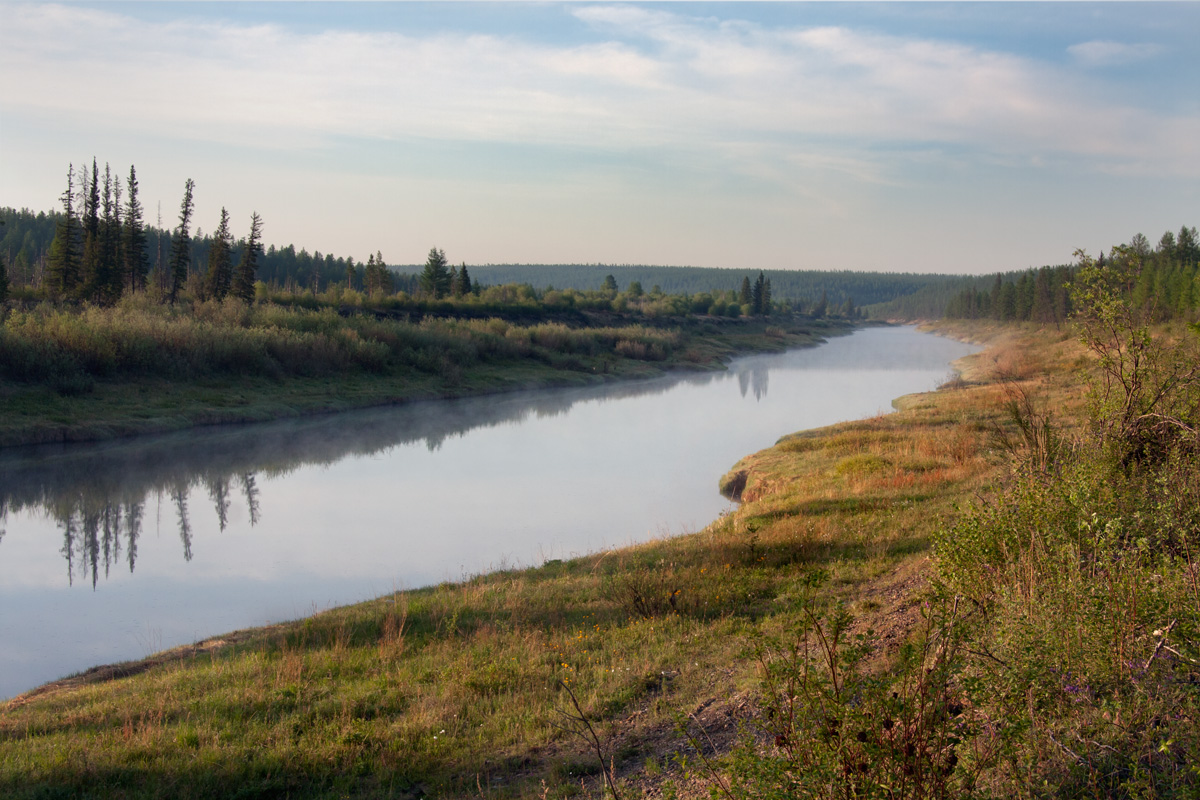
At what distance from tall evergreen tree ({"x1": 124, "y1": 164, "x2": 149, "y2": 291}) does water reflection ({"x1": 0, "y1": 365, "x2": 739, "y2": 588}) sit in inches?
1162

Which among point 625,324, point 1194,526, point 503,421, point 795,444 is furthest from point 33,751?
point 625,324

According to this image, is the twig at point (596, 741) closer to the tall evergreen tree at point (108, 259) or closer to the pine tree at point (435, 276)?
the tall evergreen tree at point (108, 259)

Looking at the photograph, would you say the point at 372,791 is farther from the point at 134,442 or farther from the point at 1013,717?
the point at 134,442

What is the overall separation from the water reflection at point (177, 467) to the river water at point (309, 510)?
7 cm

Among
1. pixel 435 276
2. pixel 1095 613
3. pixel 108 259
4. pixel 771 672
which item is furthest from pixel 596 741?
pixel 435 276

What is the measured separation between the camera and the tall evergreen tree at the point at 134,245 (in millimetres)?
51344

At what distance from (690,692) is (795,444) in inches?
586

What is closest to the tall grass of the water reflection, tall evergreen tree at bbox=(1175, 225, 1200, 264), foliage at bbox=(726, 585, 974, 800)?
the water reflection

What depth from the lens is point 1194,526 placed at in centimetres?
495

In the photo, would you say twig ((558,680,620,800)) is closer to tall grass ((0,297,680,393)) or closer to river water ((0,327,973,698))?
river water ((0,327,973,698))

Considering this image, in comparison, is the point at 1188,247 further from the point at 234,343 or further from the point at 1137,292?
the point at 234,343

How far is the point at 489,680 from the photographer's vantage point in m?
6.54

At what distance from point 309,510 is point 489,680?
485 inches

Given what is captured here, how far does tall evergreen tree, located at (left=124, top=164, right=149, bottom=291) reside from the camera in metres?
51.3
